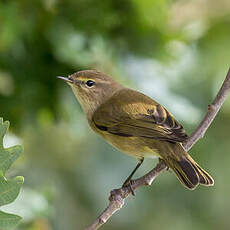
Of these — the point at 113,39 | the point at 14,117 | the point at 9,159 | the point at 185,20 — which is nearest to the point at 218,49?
the point at 185,20

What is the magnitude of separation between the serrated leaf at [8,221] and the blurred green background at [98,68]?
4.46 feet

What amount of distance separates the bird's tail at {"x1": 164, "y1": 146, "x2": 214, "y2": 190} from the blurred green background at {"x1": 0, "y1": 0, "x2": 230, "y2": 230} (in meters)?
0.97

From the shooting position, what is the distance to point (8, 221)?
2.41 meters

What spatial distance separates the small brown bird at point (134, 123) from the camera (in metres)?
3.60

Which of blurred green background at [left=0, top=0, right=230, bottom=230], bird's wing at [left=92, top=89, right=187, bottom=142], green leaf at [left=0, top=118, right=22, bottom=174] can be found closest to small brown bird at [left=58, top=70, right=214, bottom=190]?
bird's wing at [left=92, top=89, right=187, bottom=142]

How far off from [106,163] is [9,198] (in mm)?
3251

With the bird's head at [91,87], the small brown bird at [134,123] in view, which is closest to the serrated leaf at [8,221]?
the small brown bird at [134,123]

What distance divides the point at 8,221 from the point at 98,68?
251 cm

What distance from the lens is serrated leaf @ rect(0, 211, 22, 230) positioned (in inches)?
94.1

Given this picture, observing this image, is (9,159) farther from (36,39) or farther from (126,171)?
(126,171)

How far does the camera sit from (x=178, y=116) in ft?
15.6

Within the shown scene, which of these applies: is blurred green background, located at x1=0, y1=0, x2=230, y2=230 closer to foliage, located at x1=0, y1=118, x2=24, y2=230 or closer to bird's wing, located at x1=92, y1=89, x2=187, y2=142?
bird's wing, located at x1=92, y1=89, x2=187, y2=142

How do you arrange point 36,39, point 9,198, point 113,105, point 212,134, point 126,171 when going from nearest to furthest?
point 9,198, point 113,105, point 36,39, point 126,171, point 212,134

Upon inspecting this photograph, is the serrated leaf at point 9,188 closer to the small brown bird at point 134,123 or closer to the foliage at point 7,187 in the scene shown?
the foliage at point 7,187
